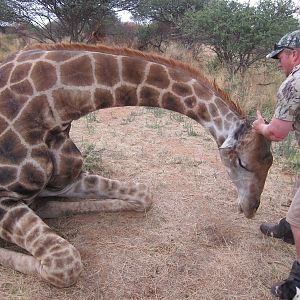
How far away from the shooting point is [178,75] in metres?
2.93

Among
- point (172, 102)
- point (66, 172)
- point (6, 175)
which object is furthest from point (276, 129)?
point (6, 175)

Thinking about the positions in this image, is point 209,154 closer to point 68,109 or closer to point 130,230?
point 130,230

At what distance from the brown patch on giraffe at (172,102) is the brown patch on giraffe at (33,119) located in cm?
79

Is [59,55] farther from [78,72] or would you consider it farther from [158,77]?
[158,77]

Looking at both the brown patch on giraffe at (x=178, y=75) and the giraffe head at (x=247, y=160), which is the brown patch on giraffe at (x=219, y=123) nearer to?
the giraffe head at (x=247, y=160)

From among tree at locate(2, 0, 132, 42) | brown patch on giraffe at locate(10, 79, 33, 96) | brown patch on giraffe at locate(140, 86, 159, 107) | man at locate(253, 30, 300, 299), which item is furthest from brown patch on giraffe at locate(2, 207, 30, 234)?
tree at locate(2, 0, 132, 42)

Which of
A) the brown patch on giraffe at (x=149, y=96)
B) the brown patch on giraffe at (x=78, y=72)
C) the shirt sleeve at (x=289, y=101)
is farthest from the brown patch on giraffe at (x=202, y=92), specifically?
the brown patch on giraffe at (x=78, y=72)

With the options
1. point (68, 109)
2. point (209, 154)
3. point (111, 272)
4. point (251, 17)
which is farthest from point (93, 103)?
point (251, 17)

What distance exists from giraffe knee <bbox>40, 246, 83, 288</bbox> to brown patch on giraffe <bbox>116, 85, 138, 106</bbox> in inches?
41.7

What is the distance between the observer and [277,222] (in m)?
3.45

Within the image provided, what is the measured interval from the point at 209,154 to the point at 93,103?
2.25 metres

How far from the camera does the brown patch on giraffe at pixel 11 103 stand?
9.05 feet

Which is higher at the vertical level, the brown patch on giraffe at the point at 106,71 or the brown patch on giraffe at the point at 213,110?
the brown patch on giraffe at the point at 106,71

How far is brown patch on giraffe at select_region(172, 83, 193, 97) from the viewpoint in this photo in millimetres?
2895
